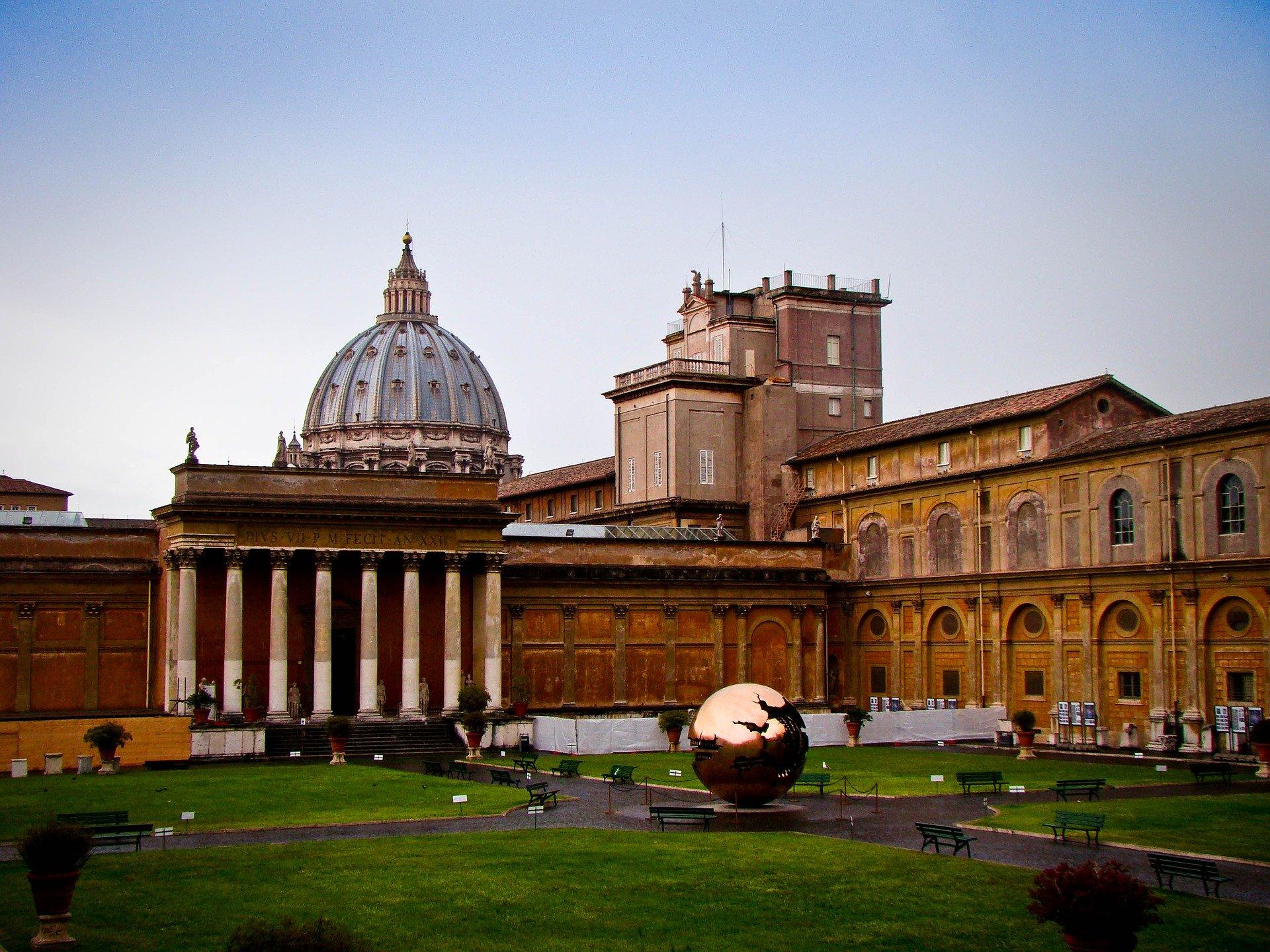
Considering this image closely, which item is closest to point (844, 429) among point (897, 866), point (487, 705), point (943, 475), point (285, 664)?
point (943, 475)

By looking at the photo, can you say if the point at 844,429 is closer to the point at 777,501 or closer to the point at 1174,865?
the point at 777,501

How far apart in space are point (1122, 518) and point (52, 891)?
4265 cm

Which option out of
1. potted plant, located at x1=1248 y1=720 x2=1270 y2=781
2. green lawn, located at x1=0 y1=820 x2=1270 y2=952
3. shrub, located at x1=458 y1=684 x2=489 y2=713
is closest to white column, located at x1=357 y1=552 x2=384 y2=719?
shrub, located at x1=458 y1=684 x2=489 y2=713

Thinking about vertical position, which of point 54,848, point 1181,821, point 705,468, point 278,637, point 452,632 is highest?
point 705,468

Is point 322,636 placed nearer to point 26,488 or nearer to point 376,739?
point 376,739

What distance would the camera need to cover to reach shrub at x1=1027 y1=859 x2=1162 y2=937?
17188mm

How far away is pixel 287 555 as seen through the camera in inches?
2194

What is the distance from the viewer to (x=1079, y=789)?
38.5 meters

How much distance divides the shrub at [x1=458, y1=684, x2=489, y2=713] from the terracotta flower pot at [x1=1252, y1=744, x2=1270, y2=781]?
83.2ft

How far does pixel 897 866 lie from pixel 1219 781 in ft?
62.1

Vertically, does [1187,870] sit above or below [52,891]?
below

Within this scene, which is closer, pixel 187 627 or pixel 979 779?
pixel 979 779

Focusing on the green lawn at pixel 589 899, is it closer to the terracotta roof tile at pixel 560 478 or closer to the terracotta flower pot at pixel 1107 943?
the terracotta flower pot at pixel 1107 943

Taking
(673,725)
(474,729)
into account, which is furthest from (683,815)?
(673,725)
